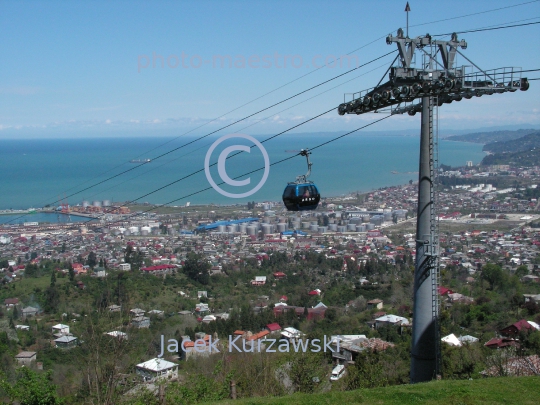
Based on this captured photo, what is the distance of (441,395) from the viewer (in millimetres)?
4680

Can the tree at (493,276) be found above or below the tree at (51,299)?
above

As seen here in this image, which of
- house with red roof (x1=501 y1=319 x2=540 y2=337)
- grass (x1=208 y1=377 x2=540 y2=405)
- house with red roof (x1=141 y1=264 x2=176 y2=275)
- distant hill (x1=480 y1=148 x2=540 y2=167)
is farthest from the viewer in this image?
distant hill (x1=480 y1=148 x2=540 y2=167)

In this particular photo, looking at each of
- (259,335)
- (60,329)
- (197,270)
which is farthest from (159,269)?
(259,335)

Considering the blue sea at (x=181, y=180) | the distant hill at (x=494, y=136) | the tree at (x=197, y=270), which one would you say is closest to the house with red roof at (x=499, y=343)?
the tree at (x=197, y=270)

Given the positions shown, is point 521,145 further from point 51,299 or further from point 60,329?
point 60,329

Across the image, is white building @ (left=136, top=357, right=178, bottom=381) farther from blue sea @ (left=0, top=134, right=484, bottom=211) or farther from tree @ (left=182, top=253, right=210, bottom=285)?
blue sea @ (left=0, top=134, right=484, bottom=211)

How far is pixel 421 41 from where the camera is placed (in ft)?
17.1

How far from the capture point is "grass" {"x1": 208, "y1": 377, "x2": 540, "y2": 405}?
455 centimetres

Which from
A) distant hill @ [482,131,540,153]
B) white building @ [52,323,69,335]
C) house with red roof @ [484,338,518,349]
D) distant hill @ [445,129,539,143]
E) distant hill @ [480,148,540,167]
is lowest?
white building @ [52,323,69,335]

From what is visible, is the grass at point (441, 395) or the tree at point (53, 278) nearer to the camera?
the grass at point (441, 395)

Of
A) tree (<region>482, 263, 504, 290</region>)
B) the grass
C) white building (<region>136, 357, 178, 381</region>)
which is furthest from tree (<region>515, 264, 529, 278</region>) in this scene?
the grass

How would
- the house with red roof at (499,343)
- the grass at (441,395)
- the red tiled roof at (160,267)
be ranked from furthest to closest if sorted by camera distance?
the red tiled roof at (160,267), the house with red roof at (499,343), the grass at (441,395)

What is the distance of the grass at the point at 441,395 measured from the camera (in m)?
4.55

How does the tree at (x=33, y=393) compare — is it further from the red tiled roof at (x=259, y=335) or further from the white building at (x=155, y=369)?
the red tiled roof at (x=259, y=335)
